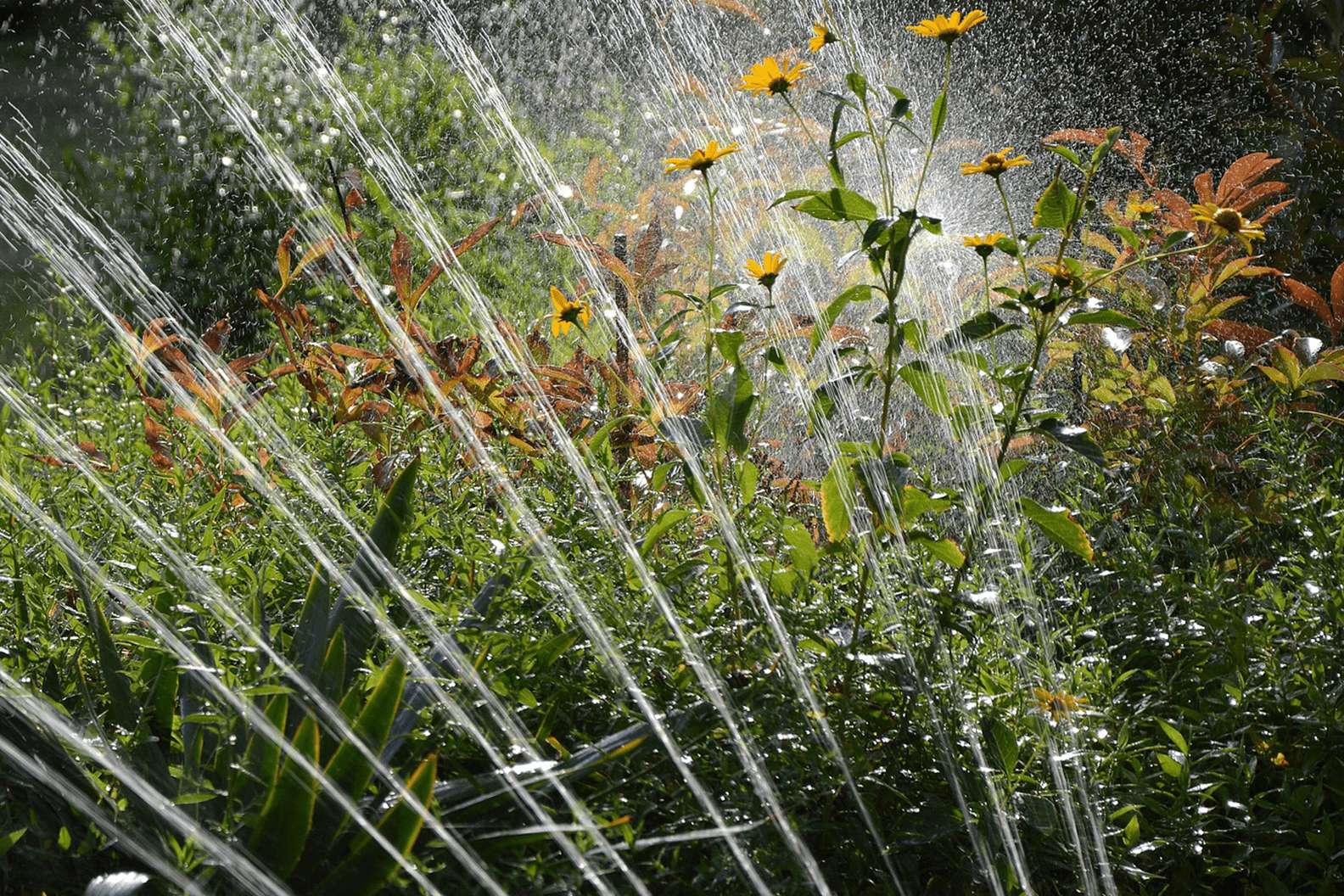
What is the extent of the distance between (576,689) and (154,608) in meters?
0.53

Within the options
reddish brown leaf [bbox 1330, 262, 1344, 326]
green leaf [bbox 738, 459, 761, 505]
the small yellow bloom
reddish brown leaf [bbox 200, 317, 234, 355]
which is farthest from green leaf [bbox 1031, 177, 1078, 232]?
reddish brown leaf [bbox 200, 317, 234, 355]

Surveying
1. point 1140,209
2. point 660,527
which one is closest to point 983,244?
point 1140,209

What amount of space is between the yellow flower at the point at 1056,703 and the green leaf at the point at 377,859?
2.17ft

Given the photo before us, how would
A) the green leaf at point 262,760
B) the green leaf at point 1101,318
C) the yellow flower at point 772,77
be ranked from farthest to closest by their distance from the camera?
1. the yellow flower at point 772,77
2. the green leaf at point 1101,318
3. the green leaf at point 262,760

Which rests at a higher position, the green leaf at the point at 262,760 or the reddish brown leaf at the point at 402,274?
the reddish brown leaf at the point at 402,274

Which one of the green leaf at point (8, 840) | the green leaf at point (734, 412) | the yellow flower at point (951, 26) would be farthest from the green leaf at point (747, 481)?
the green leaf at point (8, 840)

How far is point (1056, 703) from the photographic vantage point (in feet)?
4.41

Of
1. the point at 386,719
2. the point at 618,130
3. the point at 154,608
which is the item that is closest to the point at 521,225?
the point at 618,130

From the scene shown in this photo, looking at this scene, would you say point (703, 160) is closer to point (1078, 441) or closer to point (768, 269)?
point (768, 269)

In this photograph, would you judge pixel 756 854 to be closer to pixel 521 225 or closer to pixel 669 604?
pixel 669 604

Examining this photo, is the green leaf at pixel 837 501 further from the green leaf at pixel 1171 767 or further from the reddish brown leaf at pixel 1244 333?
the reddish brown leaf at pixel 1244 333

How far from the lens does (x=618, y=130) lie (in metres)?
5.54

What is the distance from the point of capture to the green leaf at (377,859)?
42.6 inches

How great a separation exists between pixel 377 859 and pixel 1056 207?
99 cm
